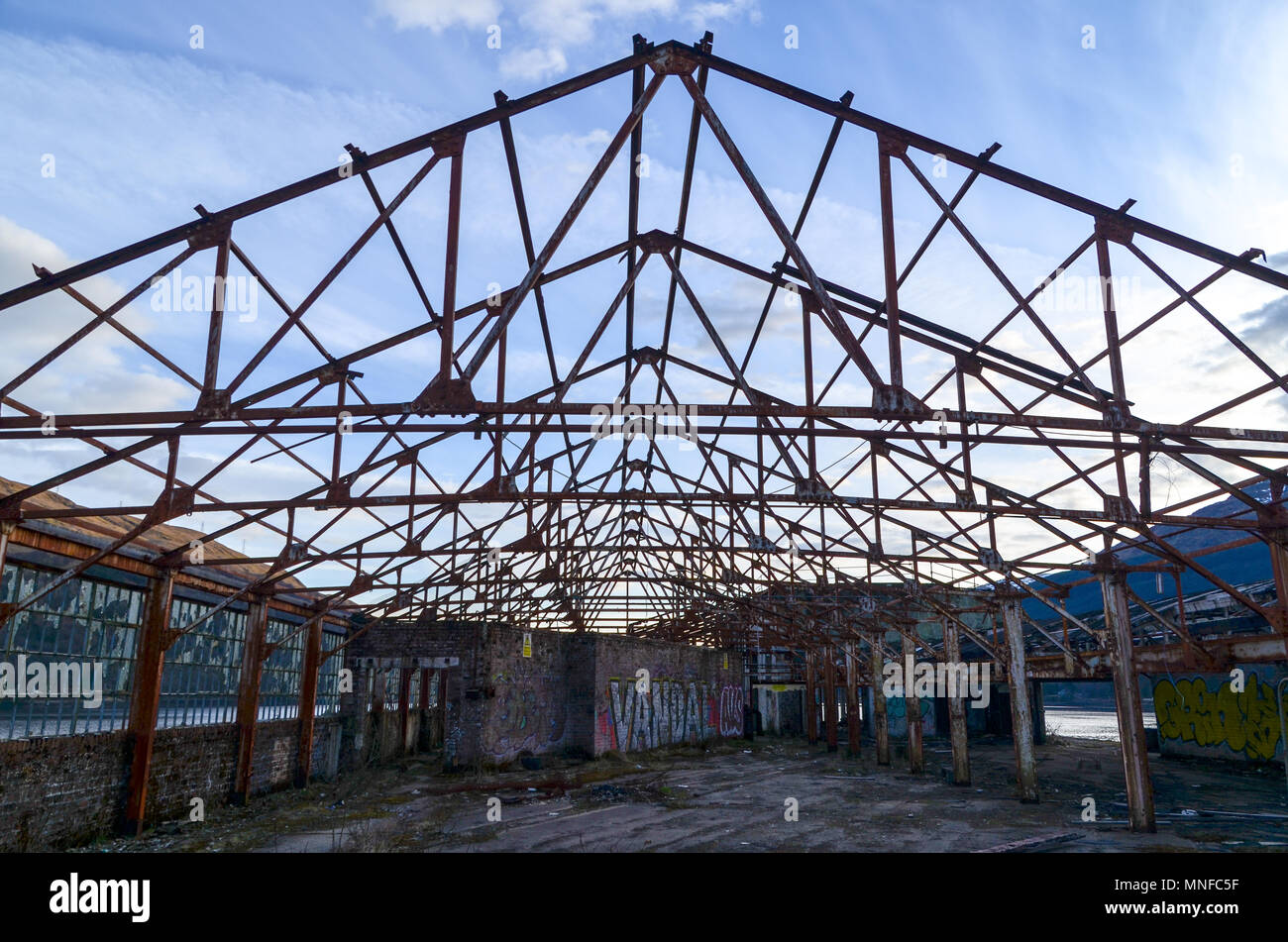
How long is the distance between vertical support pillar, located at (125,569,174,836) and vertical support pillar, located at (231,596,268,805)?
3075 mm

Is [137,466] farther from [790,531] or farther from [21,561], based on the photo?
[790,531]

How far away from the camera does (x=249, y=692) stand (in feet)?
54.7

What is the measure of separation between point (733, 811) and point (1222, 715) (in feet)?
54.4

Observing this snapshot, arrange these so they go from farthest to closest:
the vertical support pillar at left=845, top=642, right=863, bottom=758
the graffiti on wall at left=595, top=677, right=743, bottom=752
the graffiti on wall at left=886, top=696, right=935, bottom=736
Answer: the graffiti on wall at left=886, top=696, right=935, bottom=736 → the vertical support pillar at left=845, top=642, right=863, bottom=758 → the graffiti on wall at left=595, top=677, right=743, bottom=752

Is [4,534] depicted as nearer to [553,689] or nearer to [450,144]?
[450,144]

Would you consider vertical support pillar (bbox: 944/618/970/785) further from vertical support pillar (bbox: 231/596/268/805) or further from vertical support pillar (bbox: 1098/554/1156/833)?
vertical support pillar (bbox: 231/596/268/805)

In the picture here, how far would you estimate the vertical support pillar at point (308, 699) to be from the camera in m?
19.3

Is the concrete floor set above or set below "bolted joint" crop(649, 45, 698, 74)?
below

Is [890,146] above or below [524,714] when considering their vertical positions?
above

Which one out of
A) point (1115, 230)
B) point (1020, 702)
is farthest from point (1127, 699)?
point (1115, 230)

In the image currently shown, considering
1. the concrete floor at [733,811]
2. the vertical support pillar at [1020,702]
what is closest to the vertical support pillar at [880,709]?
the concrete floor at [733,811]

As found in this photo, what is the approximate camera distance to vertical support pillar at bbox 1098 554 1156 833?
1244cm

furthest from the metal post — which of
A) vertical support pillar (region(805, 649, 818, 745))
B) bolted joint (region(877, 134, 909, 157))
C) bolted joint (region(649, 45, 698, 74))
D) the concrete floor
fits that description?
bolted joint (region(649, 45, 698, 74))
